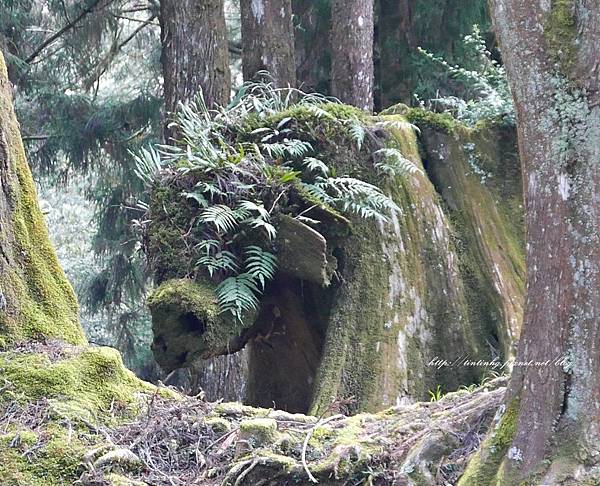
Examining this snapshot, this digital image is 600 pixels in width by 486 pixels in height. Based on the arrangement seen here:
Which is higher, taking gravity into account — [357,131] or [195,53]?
[195,53]

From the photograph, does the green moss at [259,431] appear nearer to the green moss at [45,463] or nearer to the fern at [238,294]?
the green moss at [45,463]

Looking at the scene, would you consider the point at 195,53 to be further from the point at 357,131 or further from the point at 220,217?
the point at 220,217

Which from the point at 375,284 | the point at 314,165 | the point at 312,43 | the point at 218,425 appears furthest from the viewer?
the point at 312,43

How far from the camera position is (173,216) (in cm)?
586

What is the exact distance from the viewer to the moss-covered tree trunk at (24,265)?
410cm

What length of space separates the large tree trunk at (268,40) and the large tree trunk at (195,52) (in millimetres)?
559

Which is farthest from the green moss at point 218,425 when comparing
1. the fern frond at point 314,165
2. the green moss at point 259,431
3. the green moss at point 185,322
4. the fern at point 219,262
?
the fern frond at point 314,165

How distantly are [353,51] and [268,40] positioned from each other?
994mm

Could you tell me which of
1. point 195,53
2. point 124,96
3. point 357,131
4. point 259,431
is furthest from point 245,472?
point 124,96

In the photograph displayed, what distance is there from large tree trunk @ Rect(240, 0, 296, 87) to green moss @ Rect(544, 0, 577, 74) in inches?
243

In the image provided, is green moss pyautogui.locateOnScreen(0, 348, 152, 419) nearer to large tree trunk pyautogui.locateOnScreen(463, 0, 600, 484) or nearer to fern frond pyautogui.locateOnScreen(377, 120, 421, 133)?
large tree trunk pyautogui.locateOnScreen(463, 0, 600, 484)

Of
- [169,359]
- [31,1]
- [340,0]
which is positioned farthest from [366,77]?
[31,1]

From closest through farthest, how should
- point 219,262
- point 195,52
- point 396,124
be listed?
point 219,262 < point 396,124 < point 195,52

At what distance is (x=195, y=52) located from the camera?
334 inches
